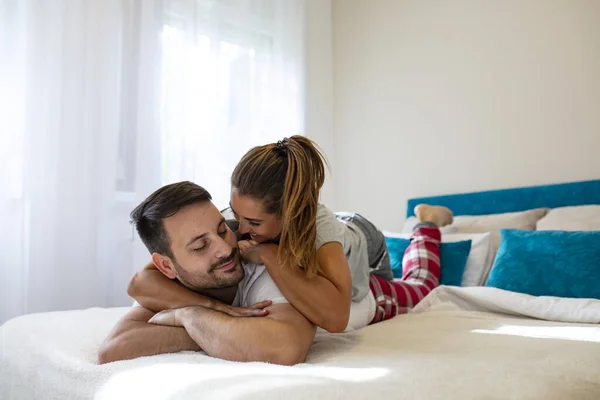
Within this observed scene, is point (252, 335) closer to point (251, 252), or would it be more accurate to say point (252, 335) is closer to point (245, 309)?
point (245, 309)

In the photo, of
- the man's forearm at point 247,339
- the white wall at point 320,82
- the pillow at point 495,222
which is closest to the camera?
the man's forearm at point 247,339

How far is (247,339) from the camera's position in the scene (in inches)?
48.5

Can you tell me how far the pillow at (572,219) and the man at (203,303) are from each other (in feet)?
5.79

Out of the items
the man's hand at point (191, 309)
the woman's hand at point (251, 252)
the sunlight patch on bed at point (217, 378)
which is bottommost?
the sunlight patch on bed at point (217, 378)

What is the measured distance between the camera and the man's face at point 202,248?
1.40 meters

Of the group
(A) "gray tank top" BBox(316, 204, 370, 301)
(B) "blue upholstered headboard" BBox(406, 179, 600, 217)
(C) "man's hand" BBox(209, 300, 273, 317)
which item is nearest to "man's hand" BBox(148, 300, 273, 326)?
(C) "man's hand" BBox(209, 300, 273, 317)

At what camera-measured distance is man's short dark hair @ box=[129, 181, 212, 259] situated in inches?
56.0

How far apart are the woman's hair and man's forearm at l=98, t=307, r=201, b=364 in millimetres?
327

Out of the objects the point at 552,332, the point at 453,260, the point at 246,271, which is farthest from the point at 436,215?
the point at 246,271

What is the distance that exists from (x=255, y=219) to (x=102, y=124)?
1.76m

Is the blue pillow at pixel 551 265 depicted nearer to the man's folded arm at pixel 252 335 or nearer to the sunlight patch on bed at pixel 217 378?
the man's folded arm at pixel 252 335

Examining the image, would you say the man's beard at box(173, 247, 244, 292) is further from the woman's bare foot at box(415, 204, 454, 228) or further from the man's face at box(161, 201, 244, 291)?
the woman's bare foot at box(415, 204, 454, 228)

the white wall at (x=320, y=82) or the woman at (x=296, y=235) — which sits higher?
the white wall at (x=320, y=82)

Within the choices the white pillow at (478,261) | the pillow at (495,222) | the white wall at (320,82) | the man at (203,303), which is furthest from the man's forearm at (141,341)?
the white wall at (320,82)
